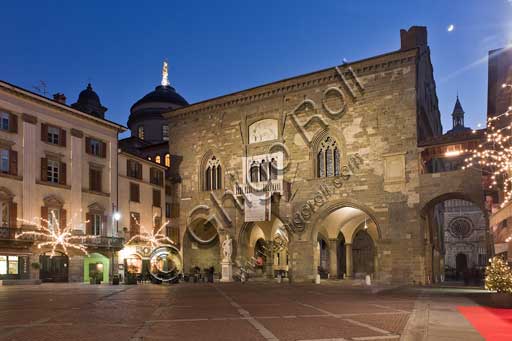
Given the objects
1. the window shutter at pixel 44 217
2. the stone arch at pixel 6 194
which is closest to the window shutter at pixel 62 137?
the window shutter at pixel 44 217

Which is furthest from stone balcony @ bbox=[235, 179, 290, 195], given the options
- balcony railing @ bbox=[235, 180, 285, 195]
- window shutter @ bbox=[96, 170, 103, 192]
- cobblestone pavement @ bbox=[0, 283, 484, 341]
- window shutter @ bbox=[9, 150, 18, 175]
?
cobblestone pavement @ bbox=[0, 283, 484, 341]

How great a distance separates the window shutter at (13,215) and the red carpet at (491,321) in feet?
79.1

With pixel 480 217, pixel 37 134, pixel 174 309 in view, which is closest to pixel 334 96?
pixel 37 134

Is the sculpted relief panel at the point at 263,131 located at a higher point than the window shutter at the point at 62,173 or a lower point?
higher

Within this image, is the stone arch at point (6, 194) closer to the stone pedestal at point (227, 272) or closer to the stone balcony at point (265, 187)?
the stone pedestal at point (227, 272)

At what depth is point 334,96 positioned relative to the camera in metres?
34.7

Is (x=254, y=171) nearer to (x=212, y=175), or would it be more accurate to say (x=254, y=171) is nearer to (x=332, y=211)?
(x=212, y=175)

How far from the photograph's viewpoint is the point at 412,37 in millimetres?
34219

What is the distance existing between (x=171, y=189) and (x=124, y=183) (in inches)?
208

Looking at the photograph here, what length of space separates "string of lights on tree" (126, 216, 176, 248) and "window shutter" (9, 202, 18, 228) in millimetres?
9508

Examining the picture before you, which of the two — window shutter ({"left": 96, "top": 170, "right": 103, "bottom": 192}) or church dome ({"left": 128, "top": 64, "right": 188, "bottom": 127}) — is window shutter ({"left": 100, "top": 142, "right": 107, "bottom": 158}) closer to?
window shutter ({"left": 96, "top": 170, "right": 103, "bottom": 192})

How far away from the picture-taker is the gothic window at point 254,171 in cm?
3750

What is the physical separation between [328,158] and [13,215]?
759 inches

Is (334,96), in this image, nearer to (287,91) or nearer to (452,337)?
(287,91)
